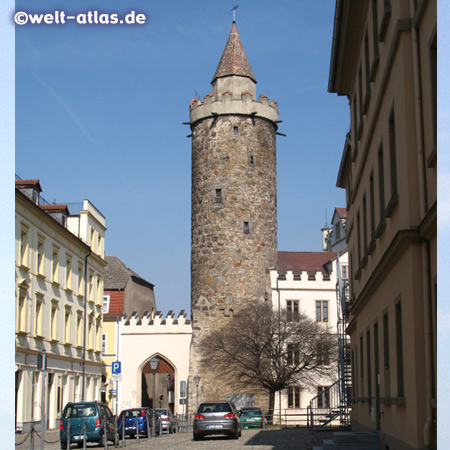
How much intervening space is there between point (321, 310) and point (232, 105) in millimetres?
15592

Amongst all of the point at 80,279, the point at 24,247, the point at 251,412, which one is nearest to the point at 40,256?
the point at 24,247

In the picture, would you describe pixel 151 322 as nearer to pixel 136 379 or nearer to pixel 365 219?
pixel 136 379

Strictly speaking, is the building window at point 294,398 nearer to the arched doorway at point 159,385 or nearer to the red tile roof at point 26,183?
the arched doorway at point 159,385

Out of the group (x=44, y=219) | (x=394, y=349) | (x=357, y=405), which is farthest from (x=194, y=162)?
(x=394, y=349)

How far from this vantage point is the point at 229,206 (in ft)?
177

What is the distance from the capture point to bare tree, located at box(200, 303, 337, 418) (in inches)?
1900

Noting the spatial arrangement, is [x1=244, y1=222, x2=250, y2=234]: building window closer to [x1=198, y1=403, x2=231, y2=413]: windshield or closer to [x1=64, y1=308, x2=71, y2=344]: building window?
[x1=64, y1=308, x2=71, y2=344]: building window

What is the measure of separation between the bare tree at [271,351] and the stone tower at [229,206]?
2.36 m

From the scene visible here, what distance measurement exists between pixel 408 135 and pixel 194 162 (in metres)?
44.6

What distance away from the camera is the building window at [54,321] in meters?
39.2

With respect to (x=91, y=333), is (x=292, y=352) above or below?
below

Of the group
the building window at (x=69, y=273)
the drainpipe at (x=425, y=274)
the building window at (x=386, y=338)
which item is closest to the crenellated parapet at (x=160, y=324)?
the building window at (x=69, y=273)

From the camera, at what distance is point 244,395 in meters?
51.6

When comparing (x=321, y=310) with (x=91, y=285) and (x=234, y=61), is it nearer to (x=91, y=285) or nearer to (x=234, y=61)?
(x=91, y=285)
